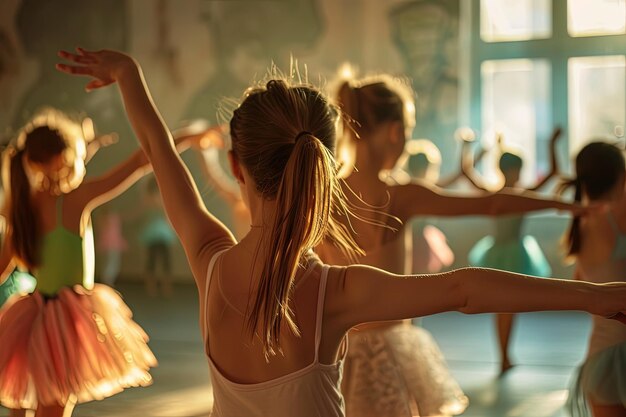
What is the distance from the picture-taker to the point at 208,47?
27.3 feet

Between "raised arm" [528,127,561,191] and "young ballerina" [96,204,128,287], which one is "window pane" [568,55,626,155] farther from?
"raised arm" [528,127,561,191]

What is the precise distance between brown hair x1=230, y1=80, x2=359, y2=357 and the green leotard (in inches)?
66.9

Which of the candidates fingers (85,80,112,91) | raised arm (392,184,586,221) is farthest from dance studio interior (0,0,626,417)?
fingers (85,80,112,91)

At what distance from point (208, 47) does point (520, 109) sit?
2.81 m

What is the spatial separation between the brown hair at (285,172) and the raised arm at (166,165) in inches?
4.1

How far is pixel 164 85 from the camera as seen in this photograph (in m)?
8.42

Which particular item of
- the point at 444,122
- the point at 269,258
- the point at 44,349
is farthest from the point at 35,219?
the point at 444,122

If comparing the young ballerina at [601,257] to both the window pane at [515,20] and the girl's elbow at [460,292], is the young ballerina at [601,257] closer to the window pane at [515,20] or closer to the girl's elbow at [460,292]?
the girl's elbow at [460,292]

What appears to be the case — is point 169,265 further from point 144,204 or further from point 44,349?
point 44,349

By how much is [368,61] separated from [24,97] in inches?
130

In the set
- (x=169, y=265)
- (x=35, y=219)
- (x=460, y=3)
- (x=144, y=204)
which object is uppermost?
(x=460, y=3)

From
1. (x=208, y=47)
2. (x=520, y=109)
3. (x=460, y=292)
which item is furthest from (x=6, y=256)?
(x=208, y=47)

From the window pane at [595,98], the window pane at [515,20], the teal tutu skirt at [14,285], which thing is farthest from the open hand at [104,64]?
the window pane at [515,20]

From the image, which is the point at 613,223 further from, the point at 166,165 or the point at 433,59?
the point at 433,59
